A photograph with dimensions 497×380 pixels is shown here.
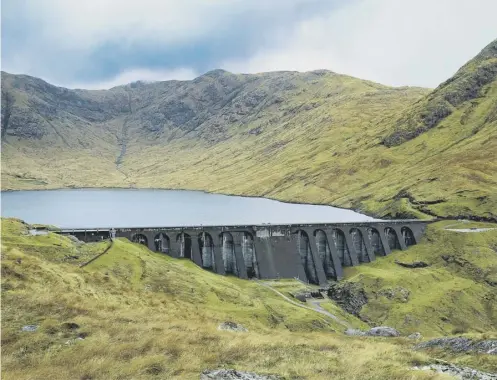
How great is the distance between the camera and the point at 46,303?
32531 mm

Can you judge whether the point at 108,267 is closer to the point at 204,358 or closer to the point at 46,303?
the point at 46,303

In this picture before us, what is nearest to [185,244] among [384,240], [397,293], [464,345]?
[397,293]

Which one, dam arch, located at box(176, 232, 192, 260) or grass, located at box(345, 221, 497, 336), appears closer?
grass, located at box(345, 221, 497, 336)

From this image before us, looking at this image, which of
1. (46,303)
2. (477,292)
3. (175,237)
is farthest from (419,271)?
(46,303)

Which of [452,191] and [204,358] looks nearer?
[204,358]

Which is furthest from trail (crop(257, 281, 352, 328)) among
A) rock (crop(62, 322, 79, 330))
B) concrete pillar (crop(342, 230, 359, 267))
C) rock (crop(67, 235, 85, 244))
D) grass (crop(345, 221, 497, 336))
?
rock (crop(62, 322, 79, 330))

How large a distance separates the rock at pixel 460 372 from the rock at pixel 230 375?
9542 mm

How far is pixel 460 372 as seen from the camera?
24.6m

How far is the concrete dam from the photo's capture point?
10212 centimetres

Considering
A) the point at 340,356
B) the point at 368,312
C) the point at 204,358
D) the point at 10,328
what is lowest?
the point at 368,312

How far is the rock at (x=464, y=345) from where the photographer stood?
30.0 m

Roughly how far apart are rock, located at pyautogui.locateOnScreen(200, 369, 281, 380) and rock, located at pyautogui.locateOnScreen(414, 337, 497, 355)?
1657 cm

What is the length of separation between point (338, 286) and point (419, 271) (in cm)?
2511

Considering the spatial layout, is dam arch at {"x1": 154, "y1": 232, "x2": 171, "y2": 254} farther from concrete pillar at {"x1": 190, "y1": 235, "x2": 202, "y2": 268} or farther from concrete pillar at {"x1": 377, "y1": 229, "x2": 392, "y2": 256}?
concrete pillar at {"x1": 377, "y1": 229, "x2": 392, "y2": 256}
